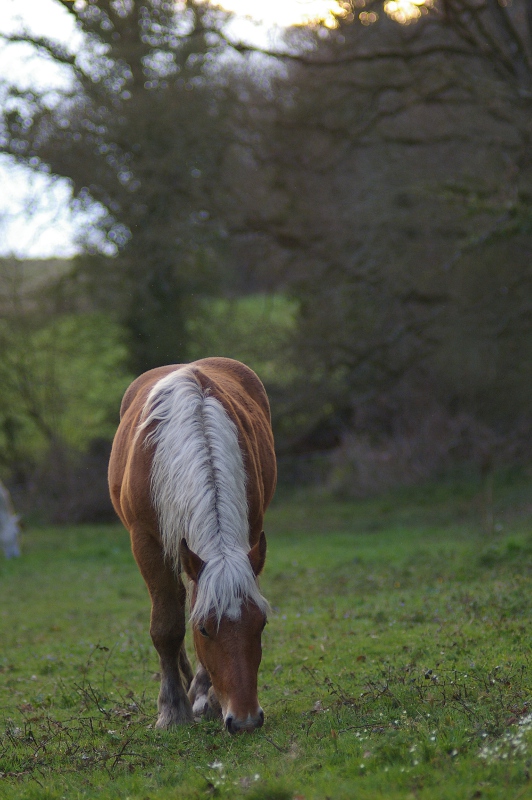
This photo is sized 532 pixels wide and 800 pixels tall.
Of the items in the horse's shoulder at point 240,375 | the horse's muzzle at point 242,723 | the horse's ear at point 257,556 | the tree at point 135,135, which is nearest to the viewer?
the horse's muzzle at point 242,723

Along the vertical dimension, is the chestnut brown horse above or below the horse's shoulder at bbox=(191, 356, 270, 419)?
below

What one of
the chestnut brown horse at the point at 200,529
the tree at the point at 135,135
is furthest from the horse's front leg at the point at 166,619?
the tree at the point at 135,135

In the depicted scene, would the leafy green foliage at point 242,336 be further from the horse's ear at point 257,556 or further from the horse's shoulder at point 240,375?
the horse's ear at point 257,556

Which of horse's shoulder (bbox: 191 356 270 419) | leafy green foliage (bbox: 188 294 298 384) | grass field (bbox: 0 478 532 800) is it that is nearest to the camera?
grass field (bbox: 0 478 532 800)

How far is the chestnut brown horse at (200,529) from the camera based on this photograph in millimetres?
4207

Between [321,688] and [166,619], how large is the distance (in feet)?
3.78

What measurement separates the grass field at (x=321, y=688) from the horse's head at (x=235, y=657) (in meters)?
0.14

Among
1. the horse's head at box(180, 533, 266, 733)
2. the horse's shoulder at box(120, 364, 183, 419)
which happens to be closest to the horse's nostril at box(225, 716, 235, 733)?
the horse's head at box(180, 533, 266, 733)

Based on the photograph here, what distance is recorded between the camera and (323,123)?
1786 cm

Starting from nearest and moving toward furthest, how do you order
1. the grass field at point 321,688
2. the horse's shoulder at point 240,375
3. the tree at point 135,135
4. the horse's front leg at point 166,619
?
1. the grass field at point 321,688
2. the horse's front leg at point 166,619
3. the horse's shoulder at point 240,375
4. the tree at point 135,135

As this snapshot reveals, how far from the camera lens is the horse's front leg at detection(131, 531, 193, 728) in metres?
5.03

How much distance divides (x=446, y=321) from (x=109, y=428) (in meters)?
8.95

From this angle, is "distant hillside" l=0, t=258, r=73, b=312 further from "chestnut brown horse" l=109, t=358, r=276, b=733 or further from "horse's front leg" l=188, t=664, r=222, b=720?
"horse's front leg" l=188, t=664, r=222, b=720

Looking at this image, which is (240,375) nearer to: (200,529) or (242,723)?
(200,529)
